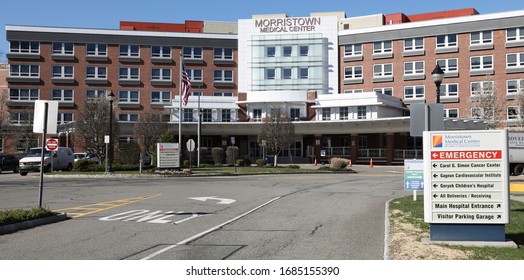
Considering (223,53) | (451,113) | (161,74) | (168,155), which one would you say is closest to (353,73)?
(451,113)

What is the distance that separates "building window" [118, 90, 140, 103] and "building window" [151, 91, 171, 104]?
2.22m

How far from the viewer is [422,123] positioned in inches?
487

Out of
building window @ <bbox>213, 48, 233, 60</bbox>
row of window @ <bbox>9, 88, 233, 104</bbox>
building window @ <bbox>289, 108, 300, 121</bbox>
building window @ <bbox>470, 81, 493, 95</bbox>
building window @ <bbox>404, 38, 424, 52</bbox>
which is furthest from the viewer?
building window @ <bbox>213, 48, 233, 60</bbox>

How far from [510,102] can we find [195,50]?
45.3 metres

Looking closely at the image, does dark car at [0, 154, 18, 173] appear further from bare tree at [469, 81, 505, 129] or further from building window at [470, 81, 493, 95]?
building window at [470, 81, 493, 95]

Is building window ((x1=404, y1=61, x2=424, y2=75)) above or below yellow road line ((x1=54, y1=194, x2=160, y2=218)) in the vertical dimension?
above

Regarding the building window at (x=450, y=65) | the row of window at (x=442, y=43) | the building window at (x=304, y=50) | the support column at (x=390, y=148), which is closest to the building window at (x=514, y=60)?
the row of window at (x=442, y=43)

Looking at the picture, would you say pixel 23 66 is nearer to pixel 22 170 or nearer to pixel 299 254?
pixel 22 170

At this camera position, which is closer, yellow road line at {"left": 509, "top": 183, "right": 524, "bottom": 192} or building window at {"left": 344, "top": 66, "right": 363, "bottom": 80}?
yellow road line at {"left": 509, "top": 183, "right": 524, "bottom": 192}

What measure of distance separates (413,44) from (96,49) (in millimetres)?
46466

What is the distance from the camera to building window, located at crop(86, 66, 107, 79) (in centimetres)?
7431

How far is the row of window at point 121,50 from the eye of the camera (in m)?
72.6

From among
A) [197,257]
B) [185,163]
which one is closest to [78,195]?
[197,257]

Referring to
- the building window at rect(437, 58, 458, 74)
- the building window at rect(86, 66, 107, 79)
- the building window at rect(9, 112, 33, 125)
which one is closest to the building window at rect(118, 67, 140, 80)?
the building window at rect(86, 66, 107, 79)
